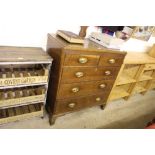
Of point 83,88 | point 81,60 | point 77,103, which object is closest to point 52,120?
point 77,103

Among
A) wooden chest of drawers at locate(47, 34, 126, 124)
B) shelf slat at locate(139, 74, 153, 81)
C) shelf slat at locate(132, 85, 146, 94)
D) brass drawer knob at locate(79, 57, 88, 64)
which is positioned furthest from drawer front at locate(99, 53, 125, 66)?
shelf slat at locate(132, 85, 146, 94)

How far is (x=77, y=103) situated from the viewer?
5.25ft

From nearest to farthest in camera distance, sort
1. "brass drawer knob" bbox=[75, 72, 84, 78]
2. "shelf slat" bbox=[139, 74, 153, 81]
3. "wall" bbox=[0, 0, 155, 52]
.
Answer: "wall" bbox=[0, 0, 155, 52]
"brass drawer knob" bbox=[75, 72, 84, 78]
"shelf slat" bbox=[139, 74, 153, 81]

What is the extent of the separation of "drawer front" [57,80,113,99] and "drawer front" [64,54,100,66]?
0.69 feet

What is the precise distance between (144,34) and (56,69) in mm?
1551

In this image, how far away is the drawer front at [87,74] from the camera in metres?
1.33

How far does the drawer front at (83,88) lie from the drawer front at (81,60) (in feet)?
0.69

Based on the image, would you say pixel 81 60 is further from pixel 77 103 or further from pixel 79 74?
pixel 77 103

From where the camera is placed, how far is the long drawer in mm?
1499

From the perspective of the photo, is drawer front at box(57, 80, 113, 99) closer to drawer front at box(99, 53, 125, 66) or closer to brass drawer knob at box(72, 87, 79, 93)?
brass drawer knob at box(72, 87, 79, 93)

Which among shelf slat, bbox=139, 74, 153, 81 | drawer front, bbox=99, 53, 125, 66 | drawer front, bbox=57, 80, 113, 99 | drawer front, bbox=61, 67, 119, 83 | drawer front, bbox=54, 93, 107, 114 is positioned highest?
drawer front, bbox=99, 53, 125, 66

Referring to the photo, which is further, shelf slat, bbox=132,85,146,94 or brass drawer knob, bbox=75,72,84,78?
shelf slat, bbox=132,85,146,94

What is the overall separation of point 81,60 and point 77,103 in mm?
503
